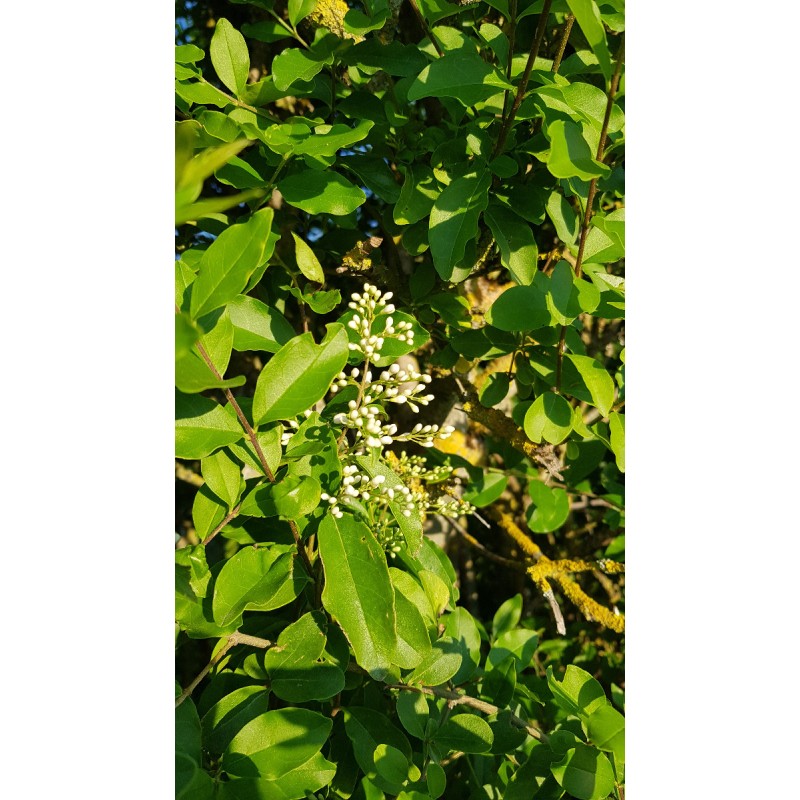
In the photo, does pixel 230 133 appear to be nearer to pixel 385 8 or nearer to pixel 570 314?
pixel 385 8

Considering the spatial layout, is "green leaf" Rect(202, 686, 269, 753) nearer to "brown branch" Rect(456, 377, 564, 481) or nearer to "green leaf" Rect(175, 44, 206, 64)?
"brown branch" Rect(456, 377, 564, 481)

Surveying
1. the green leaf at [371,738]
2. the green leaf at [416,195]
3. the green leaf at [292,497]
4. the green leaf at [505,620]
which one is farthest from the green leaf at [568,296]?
the green leaf at [505,620]

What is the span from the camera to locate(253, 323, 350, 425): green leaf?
0.65 metres

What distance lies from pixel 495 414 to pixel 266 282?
0.46 meters

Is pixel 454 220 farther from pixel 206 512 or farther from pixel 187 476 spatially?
pixel 187 476

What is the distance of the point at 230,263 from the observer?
511 mm

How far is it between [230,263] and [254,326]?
0.27 metres

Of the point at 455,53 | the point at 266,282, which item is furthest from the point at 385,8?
the point at 266,282

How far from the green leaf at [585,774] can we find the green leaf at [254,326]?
21.8 inches

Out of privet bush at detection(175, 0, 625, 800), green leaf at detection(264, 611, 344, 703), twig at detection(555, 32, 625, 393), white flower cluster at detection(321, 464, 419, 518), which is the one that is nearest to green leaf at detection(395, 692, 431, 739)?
privet bush at detection(175, 0, 625, 800)

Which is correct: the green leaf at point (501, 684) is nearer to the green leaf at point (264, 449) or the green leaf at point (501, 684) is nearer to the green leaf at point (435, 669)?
the green leaf at point (435, 669)

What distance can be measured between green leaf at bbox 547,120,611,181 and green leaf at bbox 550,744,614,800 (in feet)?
1.97

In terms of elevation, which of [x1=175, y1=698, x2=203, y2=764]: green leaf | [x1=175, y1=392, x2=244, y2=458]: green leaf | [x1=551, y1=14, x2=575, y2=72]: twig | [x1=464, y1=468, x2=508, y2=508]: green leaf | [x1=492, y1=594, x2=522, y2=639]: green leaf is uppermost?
[x1=551, y1=14, x2=575, y2=72]: twig

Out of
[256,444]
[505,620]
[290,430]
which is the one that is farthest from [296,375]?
[505,620]
